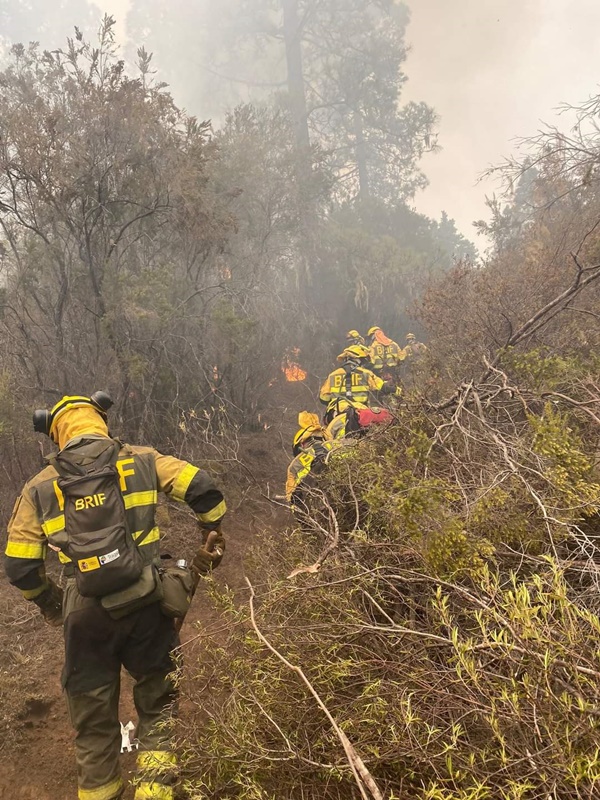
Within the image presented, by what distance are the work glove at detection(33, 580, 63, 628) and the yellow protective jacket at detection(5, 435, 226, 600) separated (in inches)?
2.2

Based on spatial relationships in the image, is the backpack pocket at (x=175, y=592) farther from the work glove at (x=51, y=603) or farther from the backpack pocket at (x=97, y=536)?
the work glove at (x=51, y=603)

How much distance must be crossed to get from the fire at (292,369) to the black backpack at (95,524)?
22.9 ft

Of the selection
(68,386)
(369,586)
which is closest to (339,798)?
(369,586)

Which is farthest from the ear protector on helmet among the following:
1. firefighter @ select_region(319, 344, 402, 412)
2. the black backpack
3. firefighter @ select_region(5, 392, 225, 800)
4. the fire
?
the fire

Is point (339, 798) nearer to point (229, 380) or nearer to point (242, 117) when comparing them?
point (229, 380)

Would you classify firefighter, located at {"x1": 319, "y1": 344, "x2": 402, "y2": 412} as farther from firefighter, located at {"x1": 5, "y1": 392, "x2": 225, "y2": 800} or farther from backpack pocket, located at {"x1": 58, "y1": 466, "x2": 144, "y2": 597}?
backpack pocket, located at {"x1": 58, "y1": 466, "x2": 144, "y2": 597}

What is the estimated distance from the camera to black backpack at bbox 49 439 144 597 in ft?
6.53

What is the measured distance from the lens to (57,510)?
2.22 metres

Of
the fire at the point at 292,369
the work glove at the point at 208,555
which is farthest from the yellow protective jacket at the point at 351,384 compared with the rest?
the work glove at the point at 208,555

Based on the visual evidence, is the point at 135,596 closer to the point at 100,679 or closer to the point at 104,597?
the point at 104,597

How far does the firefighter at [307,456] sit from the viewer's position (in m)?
3.61

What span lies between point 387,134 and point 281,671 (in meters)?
19.7

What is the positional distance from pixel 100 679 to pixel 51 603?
604 millimetres

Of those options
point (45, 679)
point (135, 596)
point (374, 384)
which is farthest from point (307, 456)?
point (374, 384)
